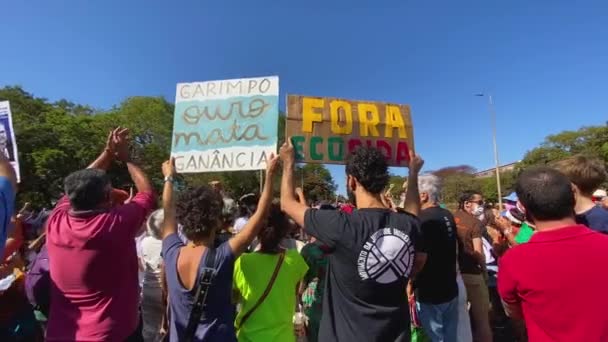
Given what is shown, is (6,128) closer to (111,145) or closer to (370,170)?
(111,145)

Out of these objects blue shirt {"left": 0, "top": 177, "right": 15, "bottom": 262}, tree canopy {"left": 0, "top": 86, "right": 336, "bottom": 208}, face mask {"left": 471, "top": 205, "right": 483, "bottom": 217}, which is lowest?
blue shirt {"left": 0, "top": 177, "right": 15, "bottom": 262}

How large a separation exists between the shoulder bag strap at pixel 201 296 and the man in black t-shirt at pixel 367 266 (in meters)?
0.58

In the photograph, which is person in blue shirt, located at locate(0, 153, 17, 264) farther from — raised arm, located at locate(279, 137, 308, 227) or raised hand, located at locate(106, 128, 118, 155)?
raised arm, located at locate(279, 137, 308, 227)

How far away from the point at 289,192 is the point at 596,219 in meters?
1.97

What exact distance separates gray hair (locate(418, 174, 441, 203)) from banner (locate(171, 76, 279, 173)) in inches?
64.8

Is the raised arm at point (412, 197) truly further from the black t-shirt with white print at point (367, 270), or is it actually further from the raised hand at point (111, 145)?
the raised hand at point (111, 145)

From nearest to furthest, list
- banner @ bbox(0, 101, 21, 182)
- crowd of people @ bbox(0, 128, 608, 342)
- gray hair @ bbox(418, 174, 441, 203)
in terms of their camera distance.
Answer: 1. crowd of people @ bbox(0, 128, 608, 342)
2. banner @ bbox(0, 101, 21, 182)
3. gray hair @ bbox(418, 174, 441, 203)

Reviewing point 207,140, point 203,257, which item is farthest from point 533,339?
point 207,140

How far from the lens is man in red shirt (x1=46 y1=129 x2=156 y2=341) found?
232 cm

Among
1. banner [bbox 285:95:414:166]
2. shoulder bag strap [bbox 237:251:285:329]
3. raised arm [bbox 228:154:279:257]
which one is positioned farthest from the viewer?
banner [bbox 285:95:414:166]

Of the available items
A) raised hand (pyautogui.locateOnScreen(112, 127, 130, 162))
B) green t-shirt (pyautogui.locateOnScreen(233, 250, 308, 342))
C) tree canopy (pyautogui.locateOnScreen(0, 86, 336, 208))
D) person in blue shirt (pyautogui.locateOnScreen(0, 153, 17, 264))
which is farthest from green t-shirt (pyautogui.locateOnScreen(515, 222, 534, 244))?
tree canopy (pyautogui.locateOnScreen(0, 86, 336, 208))

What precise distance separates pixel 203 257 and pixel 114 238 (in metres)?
0.58

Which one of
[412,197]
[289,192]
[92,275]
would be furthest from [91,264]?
[412,197]

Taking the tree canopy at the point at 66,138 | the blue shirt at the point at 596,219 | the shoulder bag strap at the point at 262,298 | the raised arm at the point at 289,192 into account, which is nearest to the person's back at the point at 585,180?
the blue shirt at the point at 596,219
